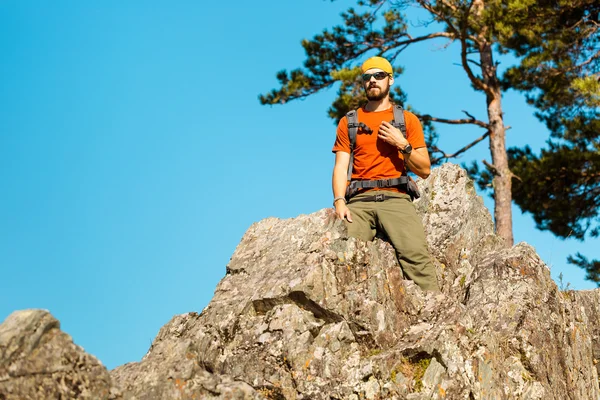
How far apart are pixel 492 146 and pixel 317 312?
14.1m

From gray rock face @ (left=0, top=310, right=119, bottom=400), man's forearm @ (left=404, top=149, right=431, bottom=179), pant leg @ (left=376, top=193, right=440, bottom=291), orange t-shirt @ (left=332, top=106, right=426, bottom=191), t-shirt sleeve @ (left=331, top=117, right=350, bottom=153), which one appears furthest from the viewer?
t-shirt sleeve @ (left=331, top=117, right=350, bottom=153)

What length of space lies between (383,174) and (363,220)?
567mm

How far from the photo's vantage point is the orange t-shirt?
7.38 metres

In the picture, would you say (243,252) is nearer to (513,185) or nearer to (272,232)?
(272,232)

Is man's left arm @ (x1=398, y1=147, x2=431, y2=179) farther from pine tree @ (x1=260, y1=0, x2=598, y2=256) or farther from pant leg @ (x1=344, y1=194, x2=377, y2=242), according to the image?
pine tree @ (x1=260, y1=0, x2=598, y2=256)

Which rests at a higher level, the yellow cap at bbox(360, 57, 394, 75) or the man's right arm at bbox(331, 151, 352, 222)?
the yellow cap at bbox(360, 57, 394, 75)

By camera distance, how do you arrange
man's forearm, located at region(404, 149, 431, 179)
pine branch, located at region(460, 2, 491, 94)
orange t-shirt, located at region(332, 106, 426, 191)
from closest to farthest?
1. man's forearm, located at region(404, 149, 431, 179)
2. orange t-shirt, located at region(332, 106, 426, 191)
3. pine branch, located at region(460, 2, 491, 94)

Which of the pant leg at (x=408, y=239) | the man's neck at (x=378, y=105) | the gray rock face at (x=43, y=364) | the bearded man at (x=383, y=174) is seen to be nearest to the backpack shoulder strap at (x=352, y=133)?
the bearded man at (x=383, y=174)

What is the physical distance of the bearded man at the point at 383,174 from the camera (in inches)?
279

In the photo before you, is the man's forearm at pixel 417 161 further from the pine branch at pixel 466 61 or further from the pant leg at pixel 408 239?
the pine branch at pixel 466 61

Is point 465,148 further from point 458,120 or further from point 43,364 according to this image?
point 43,364

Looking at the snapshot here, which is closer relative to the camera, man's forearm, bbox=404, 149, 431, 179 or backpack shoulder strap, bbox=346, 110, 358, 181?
man's forearm, bbox=404, 149, 431, 179

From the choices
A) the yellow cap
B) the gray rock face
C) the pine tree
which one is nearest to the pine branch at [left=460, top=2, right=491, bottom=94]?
the pine tree

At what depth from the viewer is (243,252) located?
7383 millimetres
